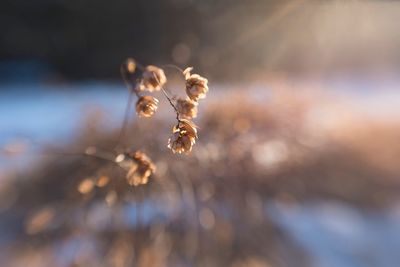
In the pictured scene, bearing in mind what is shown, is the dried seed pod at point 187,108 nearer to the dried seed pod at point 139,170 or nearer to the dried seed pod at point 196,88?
the dried seed pod at point 196,88

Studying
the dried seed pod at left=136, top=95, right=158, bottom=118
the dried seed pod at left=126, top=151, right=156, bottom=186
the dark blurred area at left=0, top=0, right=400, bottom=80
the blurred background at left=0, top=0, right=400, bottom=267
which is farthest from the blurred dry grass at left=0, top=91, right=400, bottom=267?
the dark blurred area at left=0, top=0, right=400, bottom=80

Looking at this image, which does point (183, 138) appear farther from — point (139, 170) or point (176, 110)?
point (139, 170)

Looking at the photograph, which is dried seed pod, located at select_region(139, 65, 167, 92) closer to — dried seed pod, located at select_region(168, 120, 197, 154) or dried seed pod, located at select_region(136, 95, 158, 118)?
dried seed pod, located at select_region(136, 95, 158, 118)

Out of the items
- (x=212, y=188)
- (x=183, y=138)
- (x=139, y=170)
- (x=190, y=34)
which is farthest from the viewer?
(x=190, y=34)

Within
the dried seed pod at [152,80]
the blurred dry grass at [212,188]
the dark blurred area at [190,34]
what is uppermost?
the dark blurred area at [190,34]

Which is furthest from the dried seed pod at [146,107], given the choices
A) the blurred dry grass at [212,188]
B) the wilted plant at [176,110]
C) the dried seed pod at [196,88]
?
the blurred dry grass at [212,188]

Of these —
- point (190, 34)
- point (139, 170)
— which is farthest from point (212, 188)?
point (190, 34)
